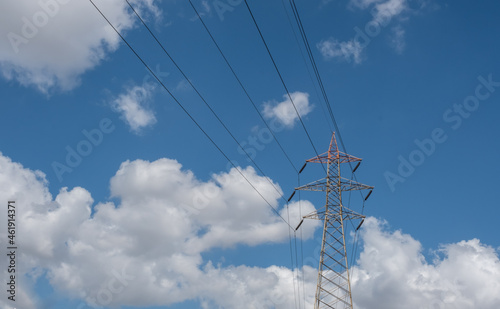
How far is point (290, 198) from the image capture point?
5972cm

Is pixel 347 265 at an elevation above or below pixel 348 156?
below

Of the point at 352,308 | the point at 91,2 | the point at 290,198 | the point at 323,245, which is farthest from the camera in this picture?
the point at 290,198

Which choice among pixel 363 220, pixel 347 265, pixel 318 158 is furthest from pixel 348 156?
pixel 347 265

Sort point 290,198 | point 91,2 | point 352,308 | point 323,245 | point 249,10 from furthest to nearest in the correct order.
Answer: point 290,198
point 323,245
point 352,308
point 249,10
point 91,2

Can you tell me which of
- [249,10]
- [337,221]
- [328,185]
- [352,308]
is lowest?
[352,308]

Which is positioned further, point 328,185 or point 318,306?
point 328,185

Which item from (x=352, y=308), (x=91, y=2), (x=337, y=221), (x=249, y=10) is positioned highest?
(x=337, y=221)

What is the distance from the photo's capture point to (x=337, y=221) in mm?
57125

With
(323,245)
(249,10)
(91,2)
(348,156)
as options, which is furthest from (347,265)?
(91,2)

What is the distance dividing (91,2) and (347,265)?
40.3 m

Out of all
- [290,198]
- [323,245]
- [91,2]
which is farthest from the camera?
[290,198]

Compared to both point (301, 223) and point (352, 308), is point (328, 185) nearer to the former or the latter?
point (301, 223)

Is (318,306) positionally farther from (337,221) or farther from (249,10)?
(249,10)

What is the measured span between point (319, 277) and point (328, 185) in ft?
34.3
